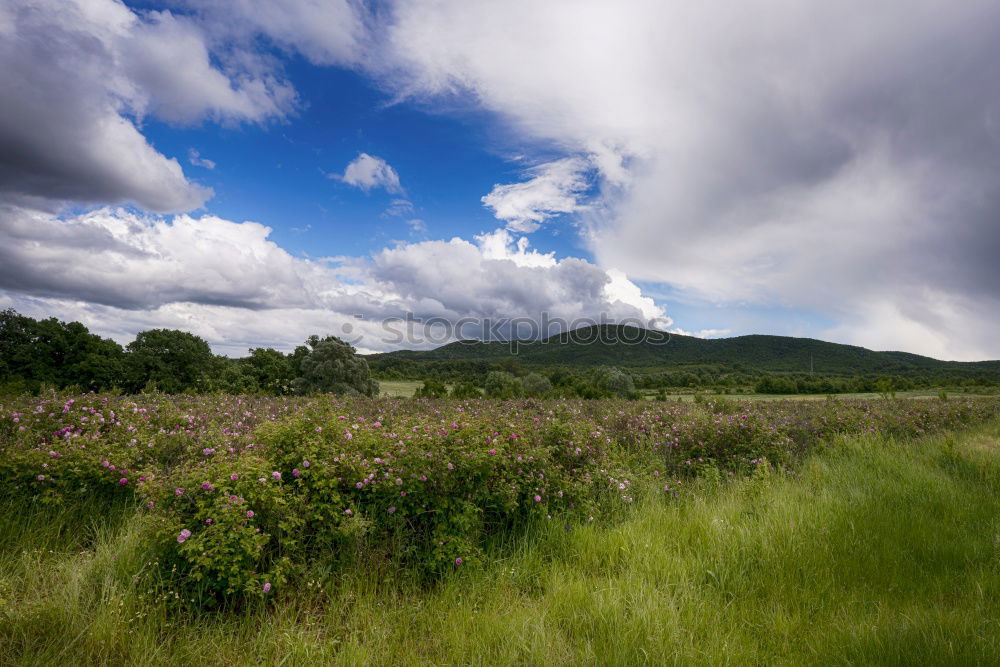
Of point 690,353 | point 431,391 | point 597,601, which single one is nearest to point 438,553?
point 597,601

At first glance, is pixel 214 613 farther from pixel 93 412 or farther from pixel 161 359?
pixel 161 359

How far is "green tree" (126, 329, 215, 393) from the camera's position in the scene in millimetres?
27562

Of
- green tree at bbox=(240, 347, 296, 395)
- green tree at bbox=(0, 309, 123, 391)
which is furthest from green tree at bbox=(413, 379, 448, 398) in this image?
green tree at bbox=(0, 309, 123, 391)

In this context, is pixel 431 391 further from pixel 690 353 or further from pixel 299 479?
pixel 690 353

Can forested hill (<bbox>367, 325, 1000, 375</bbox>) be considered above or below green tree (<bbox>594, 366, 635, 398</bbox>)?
above

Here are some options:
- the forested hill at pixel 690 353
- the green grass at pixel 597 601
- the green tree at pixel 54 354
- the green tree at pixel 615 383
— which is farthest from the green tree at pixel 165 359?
the forested hill at pixel 690 353

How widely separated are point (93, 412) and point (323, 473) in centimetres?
396

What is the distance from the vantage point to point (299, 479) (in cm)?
347

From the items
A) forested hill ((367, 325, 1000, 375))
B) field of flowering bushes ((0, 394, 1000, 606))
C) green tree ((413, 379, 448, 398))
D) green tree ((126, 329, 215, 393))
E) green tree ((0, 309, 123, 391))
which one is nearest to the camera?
field of flowering bushes ((0, 394, 1000, 606))

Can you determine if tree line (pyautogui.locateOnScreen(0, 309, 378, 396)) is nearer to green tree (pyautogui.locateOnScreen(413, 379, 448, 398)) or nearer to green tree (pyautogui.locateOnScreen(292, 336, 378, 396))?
green tree (pyautogui.locateOnScreen(292, 336, 378, 396))

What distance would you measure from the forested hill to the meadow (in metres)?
77.3

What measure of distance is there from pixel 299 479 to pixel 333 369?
2041cm

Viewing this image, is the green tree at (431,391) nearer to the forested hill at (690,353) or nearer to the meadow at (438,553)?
the meadow at (438,553)

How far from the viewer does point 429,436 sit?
13.6ft
